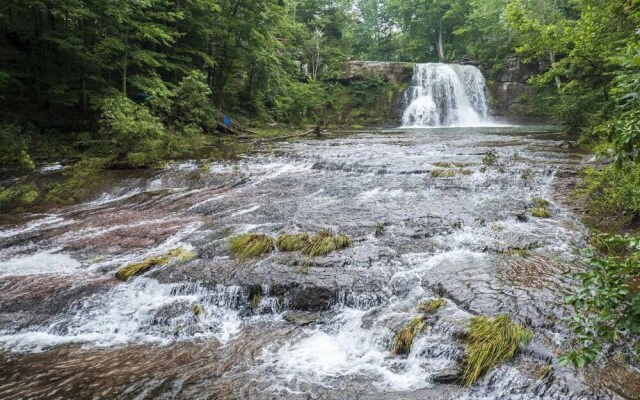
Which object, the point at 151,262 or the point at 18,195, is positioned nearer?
the point at 151,262

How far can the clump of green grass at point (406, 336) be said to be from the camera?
4.83m

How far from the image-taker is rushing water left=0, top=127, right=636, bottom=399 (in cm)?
438

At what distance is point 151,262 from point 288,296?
105 inches

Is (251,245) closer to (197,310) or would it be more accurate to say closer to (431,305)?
(197,310)

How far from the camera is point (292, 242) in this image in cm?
761

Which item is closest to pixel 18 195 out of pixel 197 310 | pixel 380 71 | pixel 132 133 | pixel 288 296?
pixel 132 133

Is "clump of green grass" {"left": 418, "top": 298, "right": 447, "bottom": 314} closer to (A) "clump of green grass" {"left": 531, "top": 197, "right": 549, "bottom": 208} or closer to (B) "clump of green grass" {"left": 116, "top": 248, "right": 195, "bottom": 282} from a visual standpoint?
(B) "clump of green grass" {"left": 116, "top": 248, "right": 195, "bottom": 282}

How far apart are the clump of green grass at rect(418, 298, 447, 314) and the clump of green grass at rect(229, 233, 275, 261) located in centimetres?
306

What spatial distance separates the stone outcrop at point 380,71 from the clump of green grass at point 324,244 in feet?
113

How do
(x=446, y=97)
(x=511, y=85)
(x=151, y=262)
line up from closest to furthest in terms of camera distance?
(x=151, y=262) → (x=446, y=97) → (x=511, y=85)

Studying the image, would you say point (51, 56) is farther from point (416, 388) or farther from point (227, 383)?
point (416, 388)

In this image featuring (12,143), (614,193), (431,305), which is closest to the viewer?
(431,305)

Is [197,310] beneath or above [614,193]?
beneath

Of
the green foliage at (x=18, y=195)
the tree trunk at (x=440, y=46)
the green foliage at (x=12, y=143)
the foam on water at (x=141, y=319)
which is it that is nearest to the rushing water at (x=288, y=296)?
the foam on water at (x=141, y=319)
